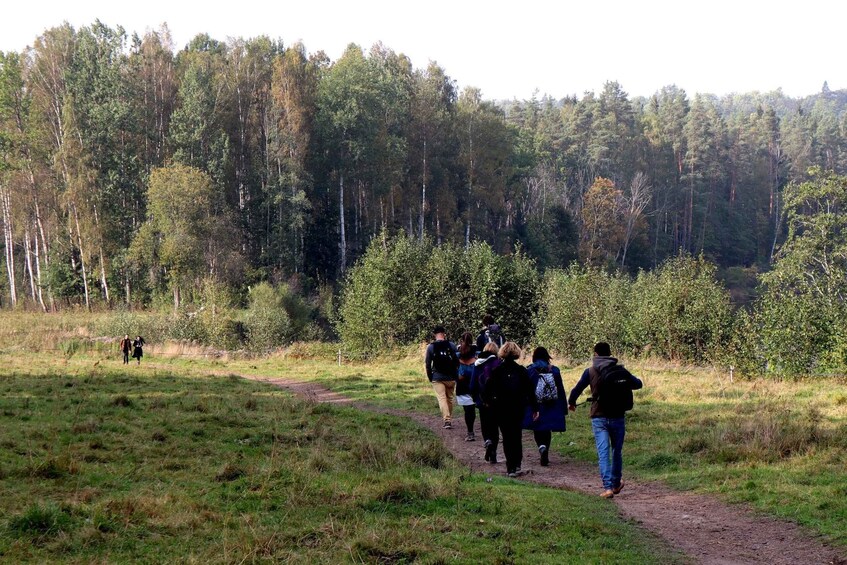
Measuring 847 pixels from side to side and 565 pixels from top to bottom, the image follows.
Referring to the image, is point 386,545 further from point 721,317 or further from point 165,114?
point 165,114

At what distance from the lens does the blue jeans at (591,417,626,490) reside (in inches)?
422

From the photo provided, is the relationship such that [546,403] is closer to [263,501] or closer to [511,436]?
[511,436]

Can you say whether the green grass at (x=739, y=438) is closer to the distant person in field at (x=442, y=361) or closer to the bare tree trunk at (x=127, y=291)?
the distant person in field at (x=442, y=361)

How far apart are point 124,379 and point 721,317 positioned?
2481 centimetres

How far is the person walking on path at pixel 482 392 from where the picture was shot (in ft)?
42.5

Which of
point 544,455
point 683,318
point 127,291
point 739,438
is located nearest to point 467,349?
point 544,455

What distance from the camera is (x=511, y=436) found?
12.0m

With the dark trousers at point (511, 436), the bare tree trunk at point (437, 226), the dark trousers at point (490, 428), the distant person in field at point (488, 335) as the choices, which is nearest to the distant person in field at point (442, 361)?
the distant person in field at point (488, 335)

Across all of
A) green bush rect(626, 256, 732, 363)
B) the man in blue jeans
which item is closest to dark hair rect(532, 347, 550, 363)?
the man in blue jeans

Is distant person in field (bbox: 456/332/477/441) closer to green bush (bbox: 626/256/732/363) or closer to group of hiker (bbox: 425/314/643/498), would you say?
group of hiker (bbox: 425/314/643/498)

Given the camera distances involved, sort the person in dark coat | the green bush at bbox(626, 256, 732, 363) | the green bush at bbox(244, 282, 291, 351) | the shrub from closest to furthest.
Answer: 1. the person in dark coat
2. the green bush at bbox(626, 256, 732, 363)
3. the shrub
4. the green bush at bbox(244, 282, 291, 351)

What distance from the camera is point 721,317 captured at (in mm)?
33375

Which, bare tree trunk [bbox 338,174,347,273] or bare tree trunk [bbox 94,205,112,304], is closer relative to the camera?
bare tree trunk [bbox 94,205,112,304]

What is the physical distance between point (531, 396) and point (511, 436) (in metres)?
0.72
